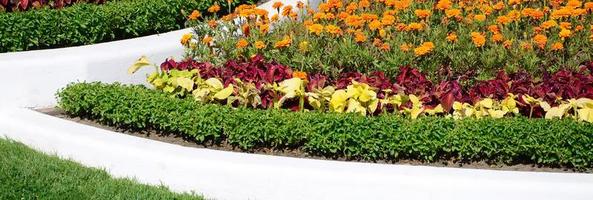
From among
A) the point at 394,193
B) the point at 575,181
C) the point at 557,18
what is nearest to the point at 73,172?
the point at 394,193

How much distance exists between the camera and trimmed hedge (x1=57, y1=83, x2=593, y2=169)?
6.11 metres

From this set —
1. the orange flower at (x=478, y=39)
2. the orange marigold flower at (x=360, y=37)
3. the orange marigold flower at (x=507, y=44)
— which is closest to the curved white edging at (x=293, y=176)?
the orange marigold flower at (x=360, y=37)

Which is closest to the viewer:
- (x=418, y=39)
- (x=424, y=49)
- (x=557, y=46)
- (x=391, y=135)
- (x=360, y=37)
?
(x=391, y=135)

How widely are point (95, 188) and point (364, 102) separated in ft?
6.07

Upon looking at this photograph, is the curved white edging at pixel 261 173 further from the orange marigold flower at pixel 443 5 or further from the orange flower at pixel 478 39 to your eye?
the orange marigold flower at pixel 443 5

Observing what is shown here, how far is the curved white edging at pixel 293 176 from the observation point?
573 centimetres

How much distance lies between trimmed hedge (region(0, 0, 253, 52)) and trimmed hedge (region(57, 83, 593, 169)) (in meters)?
2.31

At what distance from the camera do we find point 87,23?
8.90 metres

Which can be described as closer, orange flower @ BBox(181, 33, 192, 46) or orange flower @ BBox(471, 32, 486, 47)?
orange flower @ BBox(471, 32, 486, 47)

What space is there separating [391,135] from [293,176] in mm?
705

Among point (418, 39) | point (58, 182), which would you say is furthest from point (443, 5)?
point (58, 182)

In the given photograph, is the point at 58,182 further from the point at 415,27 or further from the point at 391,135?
the point at 415,27

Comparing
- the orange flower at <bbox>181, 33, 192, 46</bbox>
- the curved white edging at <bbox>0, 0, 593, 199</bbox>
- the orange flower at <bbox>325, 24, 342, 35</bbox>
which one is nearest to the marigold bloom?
the orange flower at <bbox>181, 33, 192, 46</bbox>

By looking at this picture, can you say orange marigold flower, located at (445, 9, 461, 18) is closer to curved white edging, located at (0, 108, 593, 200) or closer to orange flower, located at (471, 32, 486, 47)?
orange flower, located at (471, 32, 486, 47)
